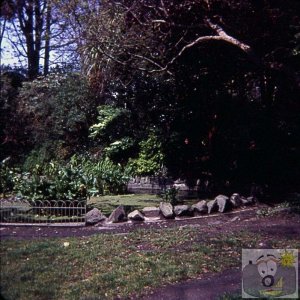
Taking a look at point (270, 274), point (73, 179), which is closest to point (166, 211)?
point (73, 179)

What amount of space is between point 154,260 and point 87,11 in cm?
676

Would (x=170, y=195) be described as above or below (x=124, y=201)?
above

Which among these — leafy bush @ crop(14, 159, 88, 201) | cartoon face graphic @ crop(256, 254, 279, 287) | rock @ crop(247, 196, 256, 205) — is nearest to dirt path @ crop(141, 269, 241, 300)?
cartoon face graphic @ crop(256, 254, 279, 287)

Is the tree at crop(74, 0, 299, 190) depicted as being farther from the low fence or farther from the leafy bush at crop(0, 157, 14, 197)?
the leafy bush at crop(0, 157, 14, 197)

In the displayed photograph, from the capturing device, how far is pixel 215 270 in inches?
291

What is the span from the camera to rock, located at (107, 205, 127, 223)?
10375 mm

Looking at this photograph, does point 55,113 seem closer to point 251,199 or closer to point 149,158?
point 149,158

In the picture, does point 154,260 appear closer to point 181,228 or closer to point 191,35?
point 181,228

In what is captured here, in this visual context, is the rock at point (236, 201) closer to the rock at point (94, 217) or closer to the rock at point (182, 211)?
the rock at point (182, 211)

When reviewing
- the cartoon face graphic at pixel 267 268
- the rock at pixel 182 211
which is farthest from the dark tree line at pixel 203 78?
the cartoon face graphic at pixel 267 268

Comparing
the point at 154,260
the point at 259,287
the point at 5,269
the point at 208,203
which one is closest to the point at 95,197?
the point at 208,203

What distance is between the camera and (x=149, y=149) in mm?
12977

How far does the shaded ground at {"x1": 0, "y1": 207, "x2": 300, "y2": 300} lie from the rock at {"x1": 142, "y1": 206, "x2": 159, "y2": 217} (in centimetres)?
40

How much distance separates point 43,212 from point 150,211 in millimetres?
2694
